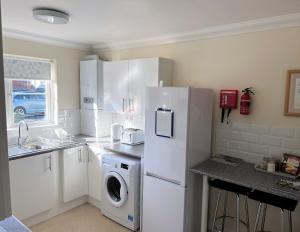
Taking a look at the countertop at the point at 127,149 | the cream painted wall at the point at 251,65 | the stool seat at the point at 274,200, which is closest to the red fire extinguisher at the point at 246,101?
the cream painted wall at the point at 251,65

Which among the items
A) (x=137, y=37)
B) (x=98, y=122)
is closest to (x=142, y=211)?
(x=98, y=122)

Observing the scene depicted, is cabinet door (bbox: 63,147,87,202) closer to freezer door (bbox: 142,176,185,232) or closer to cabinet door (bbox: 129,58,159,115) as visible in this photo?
cabinet door (bbox: 129,58,159,115)

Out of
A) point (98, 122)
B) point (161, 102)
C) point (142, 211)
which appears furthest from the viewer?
point (98, 122)

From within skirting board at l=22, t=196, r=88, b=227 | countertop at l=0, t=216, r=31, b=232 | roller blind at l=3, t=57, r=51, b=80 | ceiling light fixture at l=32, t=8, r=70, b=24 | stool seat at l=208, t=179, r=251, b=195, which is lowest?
skirting board at l=22, t=196, r=88, b=227

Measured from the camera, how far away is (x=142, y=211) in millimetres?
2615

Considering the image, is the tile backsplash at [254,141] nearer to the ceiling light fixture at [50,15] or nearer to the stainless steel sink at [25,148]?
the ceiling light fixture at [50,15]

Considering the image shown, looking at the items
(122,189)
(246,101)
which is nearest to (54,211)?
(122,189)

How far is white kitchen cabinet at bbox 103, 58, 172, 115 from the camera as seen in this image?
2.87 m

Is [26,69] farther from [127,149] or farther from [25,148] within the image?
[127,149]

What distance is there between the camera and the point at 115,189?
2.96 meters

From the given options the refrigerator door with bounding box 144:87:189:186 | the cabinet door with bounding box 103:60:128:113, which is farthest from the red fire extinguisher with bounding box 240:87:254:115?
the cabinet door with bounding box 103:60:128:113

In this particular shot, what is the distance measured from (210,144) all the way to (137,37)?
66.2 inches

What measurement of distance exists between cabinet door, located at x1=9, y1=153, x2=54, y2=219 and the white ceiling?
153 centimetres

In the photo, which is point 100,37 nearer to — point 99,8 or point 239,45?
point 99,8
